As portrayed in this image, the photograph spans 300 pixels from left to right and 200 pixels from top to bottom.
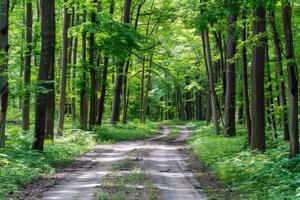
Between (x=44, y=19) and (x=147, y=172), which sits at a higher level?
(x=44, y=19)

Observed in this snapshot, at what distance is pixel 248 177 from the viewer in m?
12.1

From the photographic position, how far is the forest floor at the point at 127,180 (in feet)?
34.2

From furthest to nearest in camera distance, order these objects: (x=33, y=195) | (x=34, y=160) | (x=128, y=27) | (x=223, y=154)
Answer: (x=128, y=27) < (x=223, y=154) < (x=34, y=160) < (x=33, y=195)

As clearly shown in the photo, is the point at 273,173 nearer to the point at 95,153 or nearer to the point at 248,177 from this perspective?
the point at 248,177

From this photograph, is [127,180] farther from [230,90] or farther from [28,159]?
[230,90]

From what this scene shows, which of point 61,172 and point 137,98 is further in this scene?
point 137,98

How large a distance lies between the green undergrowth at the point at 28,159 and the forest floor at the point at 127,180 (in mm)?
410

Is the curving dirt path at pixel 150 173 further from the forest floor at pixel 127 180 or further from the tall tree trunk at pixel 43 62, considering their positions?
the tall tree trunk at pixel 43 62

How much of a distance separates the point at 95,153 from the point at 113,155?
1.28 m

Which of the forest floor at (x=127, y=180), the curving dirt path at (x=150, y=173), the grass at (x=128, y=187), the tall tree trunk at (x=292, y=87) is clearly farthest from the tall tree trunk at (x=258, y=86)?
the grass at (x=128, y=187)

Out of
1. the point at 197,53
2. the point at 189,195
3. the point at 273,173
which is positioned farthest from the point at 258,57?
the point at 197,53

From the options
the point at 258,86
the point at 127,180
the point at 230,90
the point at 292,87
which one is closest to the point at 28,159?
the point at 127,180

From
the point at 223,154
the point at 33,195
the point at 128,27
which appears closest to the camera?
the point at 33,195

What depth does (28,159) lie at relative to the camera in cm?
1500
